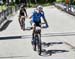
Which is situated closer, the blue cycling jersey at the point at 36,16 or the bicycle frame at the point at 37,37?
the bicycle frame at the point at 37,37

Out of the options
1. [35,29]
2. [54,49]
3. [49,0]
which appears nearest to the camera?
[35,29]

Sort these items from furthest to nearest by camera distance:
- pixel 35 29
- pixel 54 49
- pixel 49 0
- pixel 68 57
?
pixel 49 0, pixel 54 49, pixel 35 29, pixel 68 57

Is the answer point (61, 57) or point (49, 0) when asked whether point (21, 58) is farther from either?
point (49, 0)

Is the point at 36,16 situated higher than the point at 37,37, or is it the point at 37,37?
the point at 36,16

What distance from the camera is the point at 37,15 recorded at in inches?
576

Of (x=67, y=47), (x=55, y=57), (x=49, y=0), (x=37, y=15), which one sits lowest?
(x=49, y=0)

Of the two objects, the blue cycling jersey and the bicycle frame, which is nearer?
the bicycle frame

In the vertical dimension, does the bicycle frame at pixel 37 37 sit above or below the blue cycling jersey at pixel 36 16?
below

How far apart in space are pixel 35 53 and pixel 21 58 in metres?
1.18

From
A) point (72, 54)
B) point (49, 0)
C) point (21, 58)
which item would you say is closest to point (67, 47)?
point (72, 54)

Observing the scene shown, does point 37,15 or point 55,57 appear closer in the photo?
point 55,57

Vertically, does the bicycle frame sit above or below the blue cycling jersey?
below

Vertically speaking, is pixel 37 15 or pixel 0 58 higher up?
pixel 37 15

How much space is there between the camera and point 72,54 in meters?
14.4
